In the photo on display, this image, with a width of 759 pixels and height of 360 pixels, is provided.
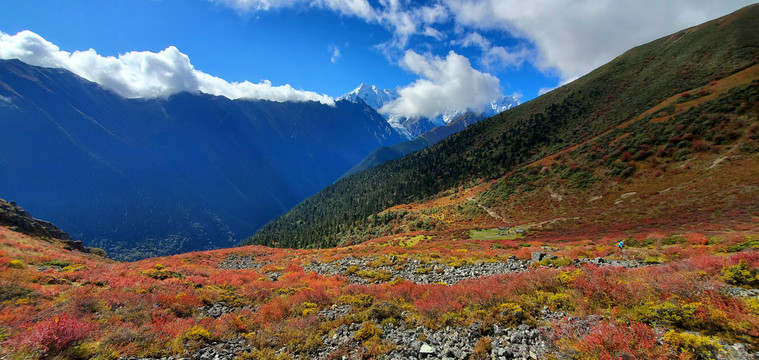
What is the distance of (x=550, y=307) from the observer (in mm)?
8648

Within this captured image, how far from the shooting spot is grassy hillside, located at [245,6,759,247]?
7488cm

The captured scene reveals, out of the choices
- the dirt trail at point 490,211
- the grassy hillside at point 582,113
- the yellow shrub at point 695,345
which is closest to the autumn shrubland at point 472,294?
the yellow shrub at point 695,345

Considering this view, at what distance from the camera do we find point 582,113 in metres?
97.0

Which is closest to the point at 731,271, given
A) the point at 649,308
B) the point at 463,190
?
the point at 649,308

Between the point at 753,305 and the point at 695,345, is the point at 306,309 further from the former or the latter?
the point at 753,305

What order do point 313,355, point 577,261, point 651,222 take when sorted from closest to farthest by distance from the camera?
point 313,355
point 577,261
point 651,222

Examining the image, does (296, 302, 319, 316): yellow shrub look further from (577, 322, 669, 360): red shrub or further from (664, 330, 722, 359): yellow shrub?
(664, 330, 722, 359): yellow shrub

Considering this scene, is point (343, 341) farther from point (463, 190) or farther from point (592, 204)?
point (463, 190)

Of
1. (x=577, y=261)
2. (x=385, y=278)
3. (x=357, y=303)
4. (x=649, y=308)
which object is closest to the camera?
(x=649, y=308)

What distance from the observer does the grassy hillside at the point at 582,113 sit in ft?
246

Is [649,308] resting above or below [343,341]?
above

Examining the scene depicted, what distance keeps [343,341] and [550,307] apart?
22.9 ft

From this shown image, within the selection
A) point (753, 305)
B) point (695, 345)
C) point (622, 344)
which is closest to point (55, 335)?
point (622, 344)

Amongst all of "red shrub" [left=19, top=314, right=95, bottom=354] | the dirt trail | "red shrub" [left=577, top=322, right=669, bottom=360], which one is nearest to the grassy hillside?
the dirt trail
